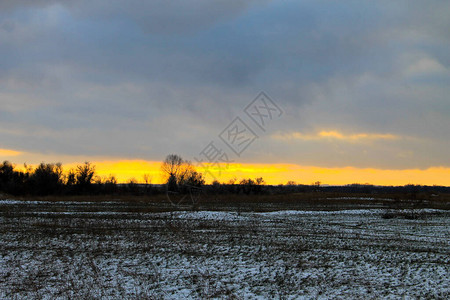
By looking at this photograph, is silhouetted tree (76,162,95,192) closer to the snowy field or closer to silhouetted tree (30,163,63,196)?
silhouetted tree (30,163,63,196)

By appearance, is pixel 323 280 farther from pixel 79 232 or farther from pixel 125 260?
pixel 79 232

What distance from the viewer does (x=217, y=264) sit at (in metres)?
12.7

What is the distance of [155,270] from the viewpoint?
11789mm

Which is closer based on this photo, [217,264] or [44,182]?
[217,264]

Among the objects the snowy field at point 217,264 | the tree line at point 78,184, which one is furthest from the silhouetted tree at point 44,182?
the snowy field at point 217,264

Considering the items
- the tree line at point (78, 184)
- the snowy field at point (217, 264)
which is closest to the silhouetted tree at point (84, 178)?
the tree line at point (78, 184)

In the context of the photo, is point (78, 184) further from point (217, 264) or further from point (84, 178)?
point (217, 264)

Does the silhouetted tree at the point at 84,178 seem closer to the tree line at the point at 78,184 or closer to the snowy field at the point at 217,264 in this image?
the tree line at the point at 78,184

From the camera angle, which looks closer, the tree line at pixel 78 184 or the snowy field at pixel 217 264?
the snowy field at pixel 217 264

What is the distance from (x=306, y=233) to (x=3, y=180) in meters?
82.9

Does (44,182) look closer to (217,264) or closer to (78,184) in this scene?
(78,184)

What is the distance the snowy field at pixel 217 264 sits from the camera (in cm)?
977

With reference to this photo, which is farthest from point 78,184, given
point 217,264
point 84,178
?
point 217,264

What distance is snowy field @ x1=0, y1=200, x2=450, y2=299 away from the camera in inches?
384
